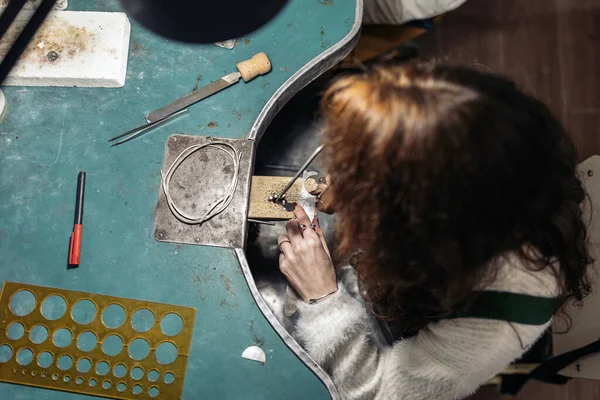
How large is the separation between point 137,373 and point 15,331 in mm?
234

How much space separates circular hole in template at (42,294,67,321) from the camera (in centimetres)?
91

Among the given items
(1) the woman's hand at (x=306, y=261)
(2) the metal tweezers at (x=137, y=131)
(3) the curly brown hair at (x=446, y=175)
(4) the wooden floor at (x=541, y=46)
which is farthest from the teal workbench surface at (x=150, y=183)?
(4) the wooden floor at (x=541, y=46)

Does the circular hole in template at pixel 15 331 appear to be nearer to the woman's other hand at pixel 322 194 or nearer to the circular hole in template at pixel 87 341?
the circular hole in template at pixel 87 341

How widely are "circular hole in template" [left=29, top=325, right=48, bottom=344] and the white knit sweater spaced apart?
461 mm

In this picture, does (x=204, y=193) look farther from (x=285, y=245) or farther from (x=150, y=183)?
(x=285, y=245)

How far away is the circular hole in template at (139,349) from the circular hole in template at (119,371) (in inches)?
0.9

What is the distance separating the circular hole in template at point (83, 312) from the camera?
909mm

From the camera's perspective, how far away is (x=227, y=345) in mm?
908

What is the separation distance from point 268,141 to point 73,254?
24.3 inches

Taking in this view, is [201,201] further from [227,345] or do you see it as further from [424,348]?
[424,348]

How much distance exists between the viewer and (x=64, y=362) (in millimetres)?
894

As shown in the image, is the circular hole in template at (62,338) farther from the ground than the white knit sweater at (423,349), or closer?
closer

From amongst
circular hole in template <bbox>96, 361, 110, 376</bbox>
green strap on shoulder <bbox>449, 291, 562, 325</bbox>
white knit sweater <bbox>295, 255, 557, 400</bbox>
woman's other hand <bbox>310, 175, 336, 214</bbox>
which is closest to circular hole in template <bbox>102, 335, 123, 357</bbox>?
circular hole in template <bbox>96, 361, 110, 376</bbox>

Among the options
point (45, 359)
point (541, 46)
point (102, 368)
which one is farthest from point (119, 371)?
point (541, 46)
